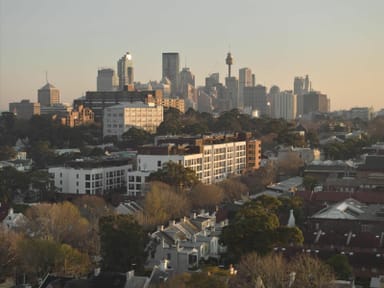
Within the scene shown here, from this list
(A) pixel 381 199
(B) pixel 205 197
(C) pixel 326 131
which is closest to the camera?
(A) pixel 381 199

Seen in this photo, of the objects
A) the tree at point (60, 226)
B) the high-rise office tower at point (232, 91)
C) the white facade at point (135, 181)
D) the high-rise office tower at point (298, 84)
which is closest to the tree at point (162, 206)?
the tree at point (60, 226)

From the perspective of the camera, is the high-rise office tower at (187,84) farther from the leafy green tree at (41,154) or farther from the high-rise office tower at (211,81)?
the leafy green tree at (41,154)

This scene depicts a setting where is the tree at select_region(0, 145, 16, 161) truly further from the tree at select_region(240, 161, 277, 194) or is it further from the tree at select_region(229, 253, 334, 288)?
the tree at select_region(229, 253, 334, 288)

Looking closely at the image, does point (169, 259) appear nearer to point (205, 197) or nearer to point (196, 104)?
point (205, 197)

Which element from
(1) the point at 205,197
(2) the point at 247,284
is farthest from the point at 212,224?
(2) the point at 247,284

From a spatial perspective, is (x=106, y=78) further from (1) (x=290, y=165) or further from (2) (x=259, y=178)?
(2) (x=259, y=178)

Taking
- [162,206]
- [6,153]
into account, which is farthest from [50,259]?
[6,153]

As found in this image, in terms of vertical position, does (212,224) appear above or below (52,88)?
below

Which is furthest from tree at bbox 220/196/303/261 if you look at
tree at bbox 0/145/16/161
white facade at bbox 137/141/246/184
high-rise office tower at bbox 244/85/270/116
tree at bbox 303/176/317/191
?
high-rise office tower at bbox 244/85/270/116
